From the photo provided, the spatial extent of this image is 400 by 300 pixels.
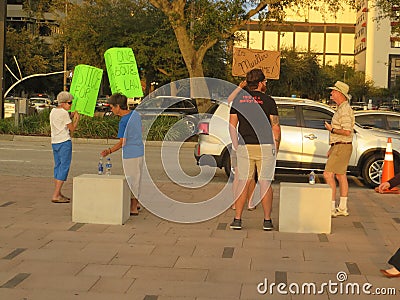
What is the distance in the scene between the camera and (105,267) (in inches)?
255

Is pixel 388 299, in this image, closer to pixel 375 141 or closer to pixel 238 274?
pixel 238 274

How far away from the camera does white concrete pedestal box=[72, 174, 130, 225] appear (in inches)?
334

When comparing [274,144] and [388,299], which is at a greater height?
[274,144]

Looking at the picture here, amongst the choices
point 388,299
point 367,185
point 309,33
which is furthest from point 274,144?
point 309,33

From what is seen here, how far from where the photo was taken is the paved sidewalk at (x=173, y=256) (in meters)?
5.82

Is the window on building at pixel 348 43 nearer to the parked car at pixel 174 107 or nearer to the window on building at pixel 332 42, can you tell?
the window on building at pixel 332 42

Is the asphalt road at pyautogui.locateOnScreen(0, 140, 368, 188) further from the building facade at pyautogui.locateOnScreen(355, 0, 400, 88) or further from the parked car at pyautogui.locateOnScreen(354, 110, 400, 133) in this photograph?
the building facade at pyautogui.locateOnScreen(355, 0, 400, 88)

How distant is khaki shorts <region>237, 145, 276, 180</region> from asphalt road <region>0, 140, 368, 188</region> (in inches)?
201

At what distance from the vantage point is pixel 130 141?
907cm

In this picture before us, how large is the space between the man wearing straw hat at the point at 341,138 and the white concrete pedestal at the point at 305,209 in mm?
1326

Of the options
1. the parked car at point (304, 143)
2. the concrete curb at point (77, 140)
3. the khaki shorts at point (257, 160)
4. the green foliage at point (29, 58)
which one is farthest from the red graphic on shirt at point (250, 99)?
the green foliage at point (29, 58)

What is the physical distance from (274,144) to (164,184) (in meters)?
4.60

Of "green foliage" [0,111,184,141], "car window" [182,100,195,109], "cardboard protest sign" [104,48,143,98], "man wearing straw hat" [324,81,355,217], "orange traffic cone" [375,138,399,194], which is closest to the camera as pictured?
"man wearing straw hat" [324,81,355,217]

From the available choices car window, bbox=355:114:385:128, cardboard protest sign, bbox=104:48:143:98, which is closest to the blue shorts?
cardboard protest sign, bbox=104:48:143:98
